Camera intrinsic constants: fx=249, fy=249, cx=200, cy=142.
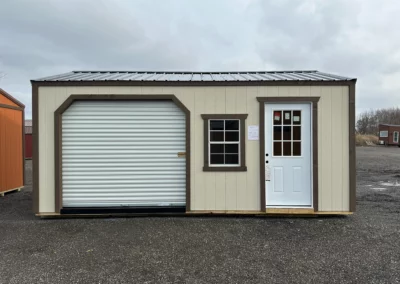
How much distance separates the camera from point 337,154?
15.8ft

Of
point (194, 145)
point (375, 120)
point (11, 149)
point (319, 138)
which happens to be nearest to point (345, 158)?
point (319, 138)

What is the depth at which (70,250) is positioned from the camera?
3.55m

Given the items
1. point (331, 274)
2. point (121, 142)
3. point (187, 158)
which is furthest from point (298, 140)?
point (121, 142)

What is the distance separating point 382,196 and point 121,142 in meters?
6.75

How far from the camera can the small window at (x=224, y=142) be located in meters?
4.90

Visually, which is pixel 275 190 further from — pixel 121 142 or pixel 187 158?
pixel 121 142

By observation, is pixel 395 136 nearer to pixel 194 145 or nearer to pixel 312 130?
pixel 312 130

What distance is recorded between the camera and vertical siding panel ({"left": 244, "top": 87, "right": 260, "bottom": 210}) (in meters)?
4.90

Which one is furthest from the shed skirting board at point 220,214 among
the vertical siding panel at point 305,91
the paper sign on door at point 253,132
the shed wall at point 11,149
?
the shed wall at point 11,149

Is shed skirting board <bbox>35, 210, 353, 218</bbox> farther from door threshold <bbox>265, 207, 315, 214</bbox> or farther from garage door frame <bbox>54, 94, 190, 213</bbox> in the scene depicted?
garage door frame <bbox>54, 94, 190, 213</bbox>

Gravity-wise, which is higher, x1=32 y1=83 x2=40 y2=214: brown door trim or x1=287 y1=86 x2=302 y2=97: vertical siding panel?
x1=287 y1=86 x2=302 y2=97: vertical siding panel

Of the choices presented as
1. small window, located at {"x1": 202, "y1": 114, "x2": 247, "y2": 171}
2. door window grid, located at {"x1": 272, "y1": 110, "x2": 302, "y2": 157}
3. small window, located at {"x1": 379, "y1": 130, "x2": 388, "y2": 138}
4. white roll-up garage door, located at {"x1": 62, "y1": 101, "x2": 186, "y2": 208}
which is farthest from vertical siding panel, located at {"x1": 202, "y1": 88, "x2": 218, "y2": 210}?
small window, located at {"x1": 379, "y1": 130, "x2": 388, "y2": 138}

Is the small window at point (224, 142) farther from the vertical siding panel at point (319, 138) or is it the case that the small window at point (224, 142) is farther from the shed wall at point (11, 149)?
the shed wall at point (11, 149)

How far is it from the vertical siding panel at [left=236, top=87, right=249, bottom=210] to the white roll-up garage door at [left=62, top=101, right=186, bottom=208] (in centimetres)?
108
